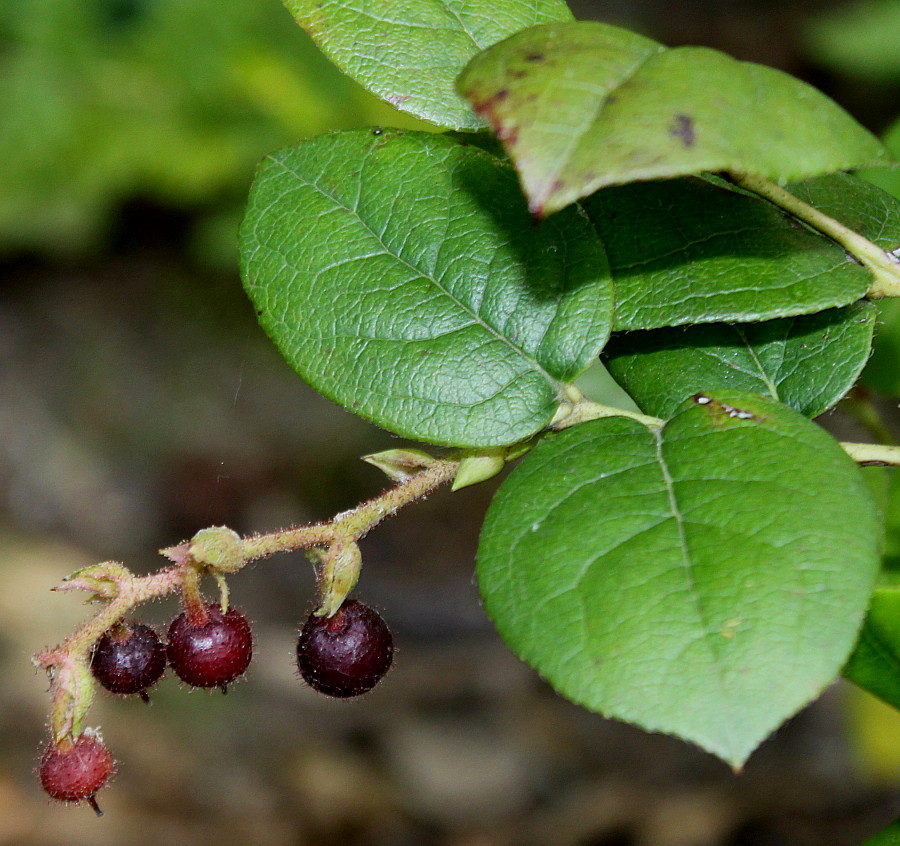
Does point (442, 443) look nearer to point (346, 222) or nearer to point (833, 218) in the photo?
point (346, 222)

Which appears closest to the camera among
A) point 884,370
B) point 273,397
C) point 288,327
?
point 288,327

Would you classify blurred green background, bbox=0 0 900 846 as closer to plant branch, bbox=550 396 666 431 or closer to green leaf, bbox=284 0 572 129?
plant branch, bbox=550 396 666 431

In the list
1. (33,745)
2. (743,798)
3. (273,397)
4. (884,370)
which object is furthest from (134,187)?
(884,370)

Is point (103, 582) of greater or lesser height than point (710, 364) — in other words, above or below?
below

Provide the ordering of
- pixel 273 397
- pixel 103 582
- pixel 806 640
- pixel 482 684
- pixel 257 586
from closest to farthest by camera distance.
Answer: pixel 806 640, pixel 103 582, pixel 482 684, pixel 257 586, pixel 273 397

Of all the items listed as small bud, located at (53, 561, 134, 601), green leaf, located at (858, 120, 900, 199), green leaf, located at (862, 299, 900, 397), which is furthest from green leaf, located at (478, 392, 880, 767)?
green leaf, located at (858, 120, 900, 199)

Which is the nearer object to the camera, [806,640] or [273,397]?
[806,640]
